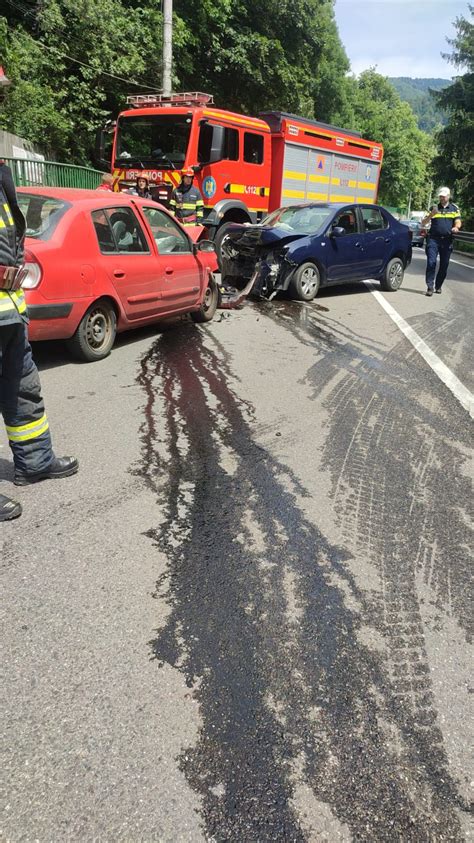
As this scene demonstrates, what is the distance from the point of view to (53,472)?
3.79 metres

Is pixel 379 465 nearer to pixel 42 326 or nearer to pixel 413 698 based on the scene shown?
pixel 413 698

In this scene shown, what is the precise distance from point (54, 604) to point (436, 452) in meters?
2.92

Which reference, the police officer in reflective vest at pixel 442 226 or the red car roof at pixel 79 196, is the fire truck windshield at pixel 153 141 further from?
the red car roof at pixel 79 196

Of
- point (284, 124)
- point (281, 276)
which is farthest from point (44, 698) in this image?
point (284, 124)

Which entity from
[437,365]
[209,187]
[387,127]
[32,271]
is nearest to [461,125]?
[387,127]

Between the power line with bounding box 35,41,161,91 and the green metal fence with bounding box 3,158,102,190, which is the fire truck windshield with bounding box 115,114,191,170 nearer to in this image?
the green metal fence with bounding box 3,158,102,190

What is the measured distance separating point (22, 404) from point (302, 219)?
8072mm

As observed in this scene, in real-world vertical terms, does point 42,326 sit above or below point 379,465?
above

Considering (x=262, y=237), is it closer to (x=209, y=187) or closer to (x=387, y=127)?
(x=209, y=187)

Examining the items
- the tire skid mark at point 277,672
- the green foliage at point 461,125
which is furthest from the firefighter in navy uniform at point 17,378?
the green foliage at point 461,125

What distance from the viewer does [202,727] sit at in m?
2.05

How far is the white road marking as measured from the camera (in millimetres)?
5742

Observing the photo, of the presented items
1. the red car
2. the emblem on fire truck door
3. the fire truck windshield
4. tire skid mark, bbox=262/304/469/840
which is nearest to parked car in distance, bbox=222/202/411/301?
the emblem on fire truck door

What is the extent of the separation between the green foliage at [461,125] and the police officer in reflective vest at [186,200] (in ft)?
100
